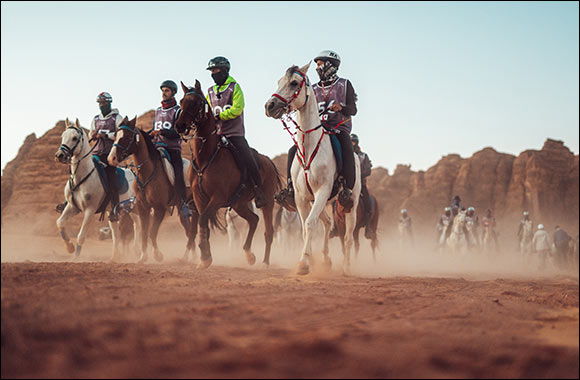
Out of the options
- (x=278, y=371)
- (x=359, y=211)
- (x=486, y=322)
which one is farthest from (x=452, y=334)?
(x=359, y=211)

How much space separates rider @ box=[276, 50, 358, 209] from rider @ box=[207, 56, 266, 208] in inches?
32.1

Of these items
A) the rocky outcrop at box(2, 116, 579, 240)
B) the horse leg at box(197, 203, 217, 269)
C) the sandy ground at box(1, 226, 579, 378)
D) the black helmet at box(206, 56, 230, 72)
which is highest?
the rocky outcrop at box(2, 116, 579, 240)

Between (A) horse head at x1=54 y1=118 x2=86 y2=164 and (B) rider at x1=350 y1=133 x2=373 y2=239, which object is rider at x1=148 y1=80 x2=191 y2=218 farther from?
(B) rider at x1=350 y1=133 x2=373 y2=239

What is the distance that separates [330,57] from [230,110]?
209 centimetres

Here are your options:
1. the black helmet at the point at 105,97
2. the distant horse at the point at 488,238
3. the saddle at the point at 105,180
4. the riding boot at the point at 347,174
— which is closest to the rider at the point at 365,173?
the riding boot at the point at 347,174

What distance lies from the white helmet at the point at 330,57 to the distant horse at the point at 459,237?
18.4 metres

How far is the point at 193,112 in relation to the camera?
8227 mm

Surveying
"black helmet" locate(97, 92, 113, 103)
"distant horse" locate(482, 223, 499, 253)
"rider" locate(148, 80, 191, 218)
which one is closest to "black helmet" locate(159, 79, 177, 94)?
"rider" locate(148, 80, 191, 218)

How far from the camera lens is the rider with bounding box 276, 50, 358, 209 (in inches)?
329

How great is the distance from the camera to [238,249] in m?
16.9

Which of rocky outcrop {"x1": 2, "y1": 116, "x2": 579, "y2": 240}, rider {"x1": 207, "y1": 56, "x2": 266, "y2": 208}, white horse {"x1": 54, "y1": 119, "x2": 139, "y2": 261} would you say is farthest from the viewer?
rocky outcrop {"x1": 2, "y1": 116, "x2": 579, "y2": 240}

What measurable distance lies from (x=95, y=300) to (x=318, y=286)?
2746mm

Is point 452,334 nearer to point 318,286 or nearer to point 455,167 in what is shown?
point 318,286

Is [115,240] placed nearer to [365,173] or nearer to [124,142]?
[124,142]
